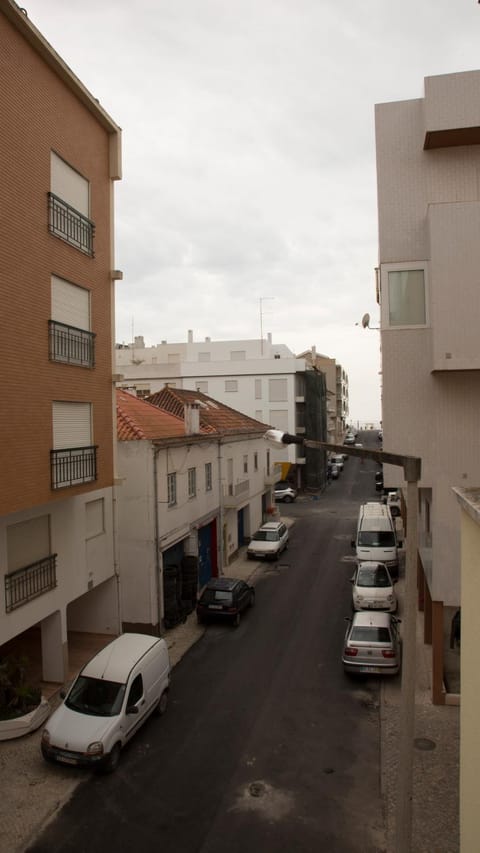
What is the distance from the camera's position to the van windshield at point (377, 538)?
25.0m

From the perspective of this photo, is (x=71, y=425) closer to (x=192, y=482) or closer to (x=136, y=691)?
(x=136, y=691)

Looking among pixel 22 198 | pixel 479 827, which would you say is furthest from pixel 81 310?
pixel 479 827

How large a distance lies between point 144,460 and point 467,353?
9972 mm

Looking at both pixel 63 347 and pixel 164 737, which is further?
pixel 63 347

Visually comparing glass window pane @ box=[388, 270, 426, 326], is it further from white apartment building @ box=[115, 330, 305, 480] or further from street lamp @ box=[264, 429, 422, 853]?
white apartment building @ box=[115, 330, 305, 480]

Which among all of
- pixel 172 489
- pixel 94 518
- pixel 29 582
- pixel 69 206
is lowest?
pixel 29 582

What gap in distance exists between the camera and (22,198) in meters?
11.9

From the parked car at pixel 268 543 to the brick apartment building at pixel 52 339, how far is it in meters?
11.1

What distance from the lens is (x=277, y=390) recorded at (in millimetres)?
51031

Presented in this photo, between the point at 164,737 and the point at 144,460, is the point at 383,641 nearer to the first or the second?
the point at 164,737

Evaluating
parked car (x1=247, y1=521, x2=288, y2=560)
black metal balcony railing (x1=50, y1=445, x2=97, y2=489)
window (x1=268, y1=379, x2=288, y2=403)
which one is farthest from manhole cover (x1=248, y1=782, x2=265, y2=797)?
window (x1=268, y1=379, x2=288, y2=403)

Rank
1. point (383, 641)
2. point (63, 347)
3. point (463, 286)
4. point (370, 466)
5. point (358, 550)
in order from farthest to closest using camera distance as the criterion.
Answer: point (370, 466)
point (358, 550)
point (383, 641)
point (63, 347)
point (463, 286)

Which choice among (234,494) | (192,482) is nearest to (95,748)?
(192,482)

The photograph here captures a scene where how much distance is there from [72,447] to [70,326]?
2891mm
